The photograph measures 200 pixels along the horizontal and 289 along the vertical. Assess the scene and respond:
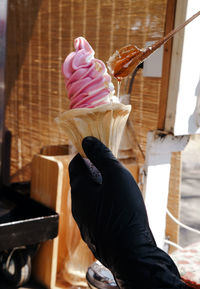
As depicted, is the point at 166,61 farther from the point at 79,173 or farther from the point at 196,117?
the point at 79,173

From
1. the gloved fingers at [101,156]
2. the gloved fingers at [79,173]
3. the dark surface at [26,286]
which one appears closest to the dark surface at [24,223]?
the dark surface at [26,286]

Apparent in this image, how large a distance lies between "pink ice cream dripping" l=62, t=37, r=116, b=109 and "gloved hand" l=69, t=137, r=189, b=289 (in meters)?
0.16

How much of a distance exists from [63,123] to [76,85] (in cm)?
15

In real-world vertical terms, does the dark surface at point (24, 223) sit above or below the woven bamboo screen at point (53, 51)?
below

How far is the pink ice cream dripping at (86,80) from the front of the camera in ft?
4.30

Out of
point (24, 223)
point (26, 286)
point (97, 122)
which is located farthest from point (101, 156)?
point (26, 286)

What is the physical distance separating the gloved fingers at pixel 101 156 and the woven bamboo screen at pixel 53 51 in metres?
1.24

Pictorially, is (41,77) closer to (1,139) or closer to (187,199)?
(1,139)

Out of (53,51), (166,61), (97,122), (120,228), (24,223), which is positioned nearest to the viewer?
(120,228)

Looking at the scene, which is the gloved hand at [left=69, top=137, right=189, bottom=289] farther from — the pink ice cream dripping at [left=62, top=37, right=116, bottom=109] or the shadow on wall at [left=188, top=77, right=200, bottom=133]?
the shadow on wall at [left=188, top=77, right=200, bottom=133]

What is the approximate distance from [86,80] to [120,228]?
0.51 metres

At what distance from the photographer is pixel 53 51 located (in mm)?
3020

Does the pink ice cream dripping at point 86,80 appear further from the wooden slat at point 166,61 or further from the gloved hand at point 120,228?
the wooden slat at point 166,61

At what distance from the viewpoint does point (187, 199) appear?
19.9 feet
